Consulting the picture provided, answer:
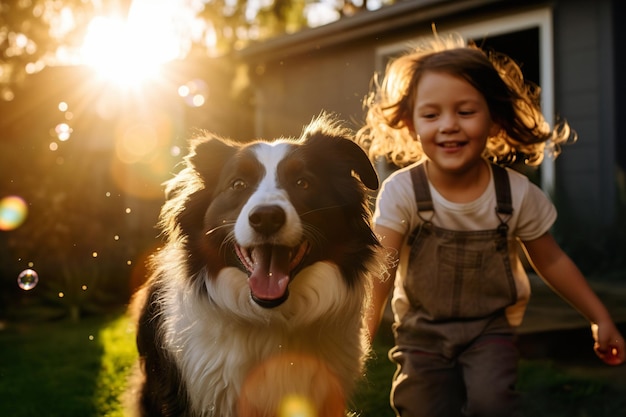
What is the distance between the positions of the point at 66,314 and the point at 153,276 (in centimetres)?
472

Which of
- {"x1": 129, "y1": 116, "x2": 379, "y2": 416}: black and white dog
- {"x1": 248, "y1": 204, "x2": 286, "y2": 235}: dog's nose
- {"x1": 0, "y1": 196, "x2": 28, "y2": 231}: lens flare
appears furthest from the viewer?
{"x1": 0, "y1": 196, "x2": 28, "y2": 231}: lens flare

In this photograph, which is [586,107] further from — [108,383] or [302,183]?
[302,183]

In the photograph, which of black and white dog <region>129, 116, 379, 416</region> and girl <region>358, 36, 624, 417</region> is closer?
black and white dog <region>129, 116, 379, 416</region>

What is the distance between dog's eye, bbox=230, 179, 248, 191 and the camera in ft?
8.16

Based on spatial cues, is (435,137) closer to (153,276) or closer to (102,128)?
(153,276)

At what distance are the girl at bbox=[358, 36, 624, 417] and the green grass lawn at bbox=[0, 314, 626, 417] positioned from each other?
382 mm

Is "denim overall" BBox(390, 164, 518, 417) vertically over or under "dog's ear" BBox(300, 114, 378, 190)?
under

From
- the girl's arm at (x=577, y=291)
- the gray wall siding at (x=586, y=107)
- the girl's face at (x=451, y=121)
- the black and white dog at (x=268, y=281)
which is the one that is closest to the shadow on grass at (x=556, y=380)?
the black and white dog at (x=268, y=281)

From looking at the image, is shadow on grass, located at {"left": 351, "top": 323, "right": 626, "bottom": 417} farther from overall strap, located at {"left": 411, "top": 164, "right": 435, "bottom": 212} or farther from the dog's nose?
the dog's nose

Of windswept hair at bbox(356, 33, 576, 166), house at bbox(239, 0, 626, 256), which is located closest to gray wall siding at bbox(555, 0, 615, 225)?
house at bbox(239, 0, 626, 256)

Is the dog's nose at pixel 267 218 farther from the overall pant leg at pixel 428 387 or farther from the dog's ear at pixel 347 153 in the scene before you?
the overall pant leg at pixel 428 387

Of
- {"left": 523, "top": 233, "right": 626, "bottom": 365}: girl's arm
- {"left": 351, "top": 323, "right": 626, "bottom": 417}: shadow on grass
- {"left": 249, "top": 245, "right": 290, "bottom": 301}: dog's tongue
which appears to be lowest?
{"left": 351, "top": 323, "right": 626, "bottom": 417}: shadow on grass

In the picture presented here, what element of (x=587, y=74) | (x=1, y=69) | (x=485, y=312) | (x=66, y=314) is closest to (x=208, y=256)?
(x=485, y=312)

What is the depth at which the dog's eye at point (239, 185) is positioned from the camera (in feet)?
8.16
